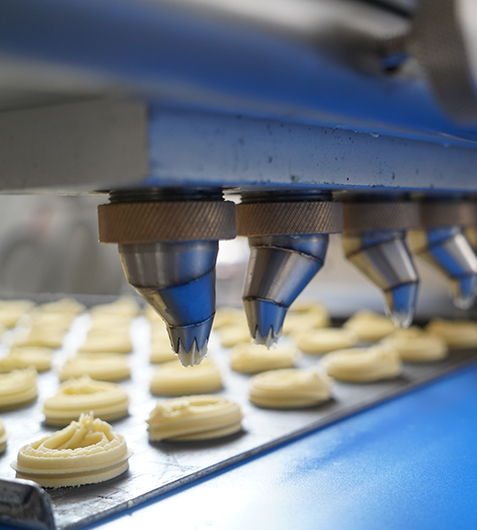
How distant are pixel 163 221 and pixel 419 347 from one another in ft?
5.55

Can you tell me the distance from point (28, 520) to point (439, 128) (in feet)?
3.03

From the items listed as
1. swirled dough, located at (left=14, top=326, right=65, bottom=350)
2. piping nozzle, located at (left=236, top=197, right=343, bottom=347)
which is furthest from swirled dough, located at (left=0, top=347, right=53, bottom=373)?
piping nozzle, located at (left=236, top=197, right=343, bottom=347)

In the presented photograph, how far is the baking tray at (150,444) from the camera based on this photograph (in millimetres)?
1035

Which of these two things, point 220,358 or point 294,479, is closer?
point 294,479

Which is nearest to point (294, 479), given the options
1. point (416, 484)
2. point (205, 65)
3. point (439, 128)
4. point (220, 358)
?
point (416, 484)

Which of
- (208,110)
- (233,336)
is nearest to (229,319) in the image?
(233,336)

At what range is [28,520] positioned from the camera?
101 cm

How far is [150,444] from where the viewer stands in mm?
1462

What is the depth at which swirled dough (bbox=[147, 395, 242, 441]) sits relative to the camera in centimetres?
147

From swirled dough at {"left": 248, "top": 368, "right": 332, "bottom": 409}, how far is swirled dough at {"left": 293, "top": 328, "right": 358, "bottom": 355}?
609 millimetres

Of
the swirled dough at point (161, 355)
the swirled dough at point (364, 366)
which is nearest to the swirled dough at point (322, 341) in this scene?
the swirled dough at point (364, 366)

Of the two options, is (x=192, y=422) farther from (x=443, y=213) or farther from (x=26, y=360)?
(x=26, y=360)

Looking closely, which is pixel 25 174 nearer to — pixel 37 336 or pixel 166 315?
pixel 166 315

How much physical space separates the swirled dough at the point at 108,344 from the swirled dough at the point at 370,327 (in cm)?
103
